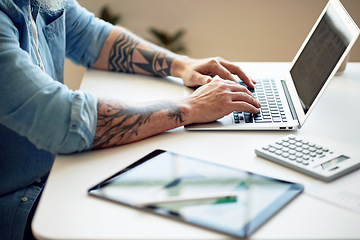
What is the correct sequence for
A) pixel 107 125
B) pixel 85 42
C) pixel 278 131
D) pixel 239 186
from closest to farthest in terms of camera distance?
pixel 239 186 < pixel 107 125 < pixel 278 131 < pixel 85 42

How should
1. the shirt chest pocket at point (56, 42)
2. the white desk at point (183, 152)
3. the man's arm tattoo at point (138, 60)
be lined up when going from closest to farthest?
the white desk at point (183, 152) → the shirt chest pocket at point (56, 42) → the man's arm tattoo at point (138, 60)

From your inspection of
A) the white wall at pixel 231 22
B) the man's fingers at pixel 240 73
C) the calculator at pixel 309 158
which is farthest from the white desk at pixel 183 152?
the white wall at pixel 231 22

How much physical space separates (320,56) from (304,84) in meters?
0.08

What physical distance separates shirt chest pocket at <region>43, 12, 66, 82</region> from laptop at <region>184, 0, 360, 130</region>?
0.40 m

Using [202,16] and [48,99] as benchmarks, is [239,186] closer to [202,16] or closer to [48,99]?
[48,99]

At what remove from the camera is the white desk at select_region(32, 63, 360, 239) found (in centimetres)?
76

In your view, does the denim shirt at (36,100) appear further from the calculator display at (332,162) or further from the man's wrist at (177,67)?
the calculator display at (332,162)

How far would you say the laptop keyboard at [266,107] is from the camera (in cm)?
115

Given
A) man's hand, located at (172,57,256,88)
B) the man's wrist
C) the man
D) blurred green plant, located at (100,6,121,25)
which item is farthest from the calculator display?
blurred green plant, located at (100,6,121,25)

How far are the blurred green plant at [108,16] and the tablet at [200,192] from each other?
5.73 feet

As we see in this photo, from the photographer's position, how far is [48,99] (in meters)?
0.95

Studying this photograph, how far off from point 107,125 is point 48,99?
5.7 inches

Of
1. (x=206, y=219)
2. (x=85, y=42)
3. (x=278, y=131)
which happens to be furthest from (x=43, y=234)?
(x=85, y=42)

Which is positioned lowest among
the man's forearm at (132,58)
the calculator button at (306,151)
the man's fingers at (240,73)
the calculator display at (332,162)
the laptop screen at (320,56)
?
the man's forearm at (132,58)
